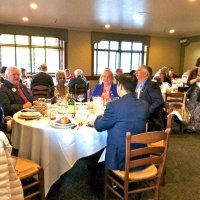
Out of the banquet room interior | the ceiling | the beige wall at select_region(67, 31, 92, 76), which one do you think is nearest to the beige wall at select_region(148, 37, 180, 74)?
the banquet room interior

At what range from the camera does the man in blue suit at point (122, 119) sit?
74.7 inches

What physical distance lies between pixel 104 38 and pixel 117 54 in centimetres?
118

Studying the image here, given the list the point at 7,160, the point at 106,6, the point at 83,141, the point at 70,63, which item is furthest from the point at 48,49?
the point at 7,160

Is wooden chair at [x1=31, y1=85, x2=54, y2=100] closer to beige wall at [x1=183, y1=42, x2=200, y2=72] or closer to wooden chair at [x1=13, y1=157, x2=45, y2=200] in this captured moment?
wooden chair at [x1=13, y1=157, x2=45, y2=200]

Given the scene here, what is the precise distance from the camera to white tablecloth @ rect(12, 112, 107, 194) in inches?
84.6

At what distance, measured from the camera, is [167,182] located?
8.98 ft

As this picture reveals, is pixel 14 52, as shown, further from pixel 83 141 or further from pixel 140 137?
pixel 140 137

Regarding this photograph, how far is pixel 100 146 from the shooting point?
224cm

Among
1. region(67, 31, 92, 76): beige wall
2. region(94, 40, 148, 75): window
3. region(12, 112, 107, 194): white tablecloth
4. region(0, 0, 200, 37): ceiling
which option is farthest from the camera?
region(94, 40, 148, 75): window

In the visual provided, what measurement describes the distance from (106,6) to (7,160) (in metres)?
4.40

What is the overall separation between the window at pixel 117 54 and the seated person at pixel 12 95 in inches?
250

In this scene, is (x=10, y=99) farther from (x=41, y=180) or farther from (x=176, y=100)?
(x=176, y=100)

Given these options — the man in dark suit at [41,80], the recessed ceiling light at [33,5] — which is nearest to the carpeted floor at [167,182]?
the man in dark suit at [41,80]

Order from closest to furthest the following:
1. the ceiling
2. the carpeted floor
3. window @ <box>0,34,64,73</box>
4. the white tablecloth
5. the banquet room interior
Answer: the white tablecloth → the carpeted floor → the banquet room interior → the ceiling → window @ <box>0,34,64,73</box>
